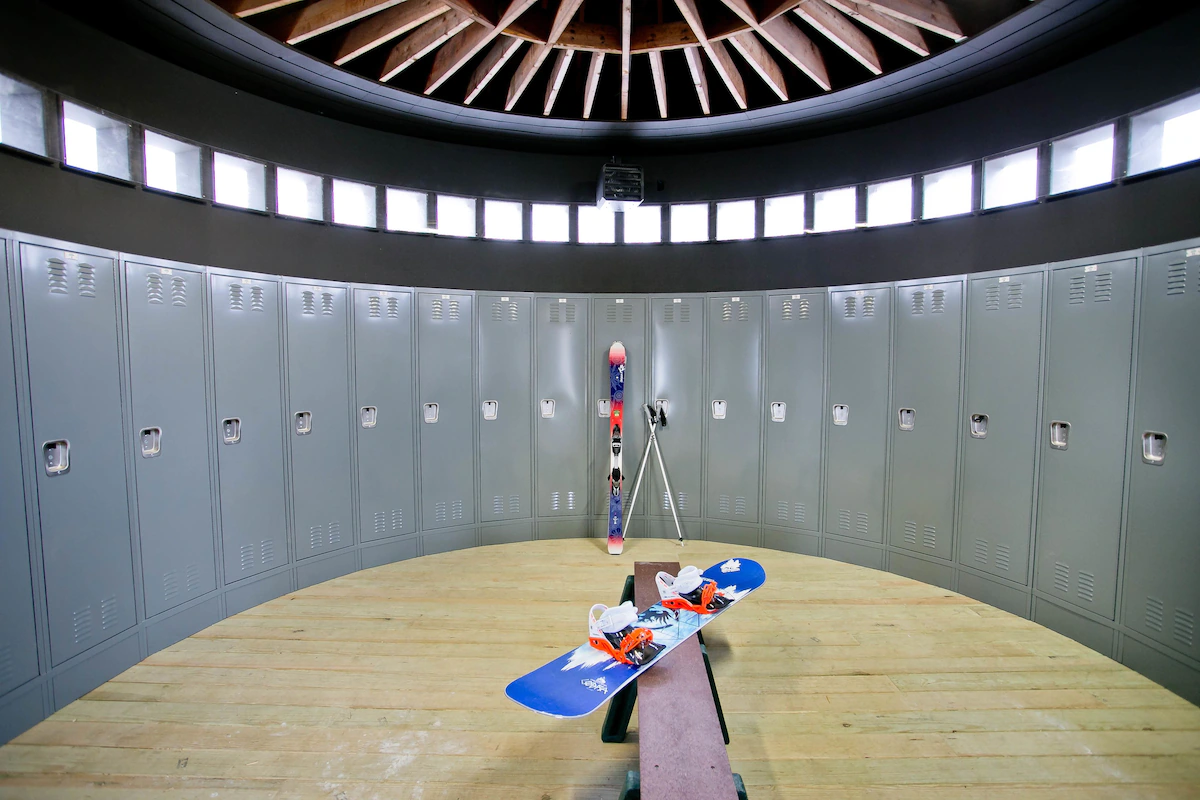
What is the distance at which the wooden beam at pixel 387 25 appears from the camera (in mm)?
2988

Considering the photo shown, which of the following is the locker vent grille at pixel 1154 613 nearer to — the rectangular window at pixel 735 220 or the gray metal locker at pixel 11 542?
the rectangular window at pixel 735 220

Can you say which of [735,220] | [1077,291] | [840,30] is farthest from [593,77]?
[1077,291]

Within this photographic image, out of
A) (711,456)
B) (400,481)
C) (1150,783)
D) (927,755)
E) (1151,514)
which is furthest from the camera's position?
(711,456)

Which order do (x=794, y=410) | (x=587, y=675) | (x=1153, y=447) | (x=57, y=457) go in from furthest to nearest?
1. (x=794, y=410)
2. (x=1153, y=447)
3. (x=57, y=457)
4. (x=587, y=675)

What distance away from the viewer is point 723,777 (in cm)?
148

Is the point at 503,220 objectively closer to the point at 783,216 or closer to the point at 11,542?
the point at 783,216

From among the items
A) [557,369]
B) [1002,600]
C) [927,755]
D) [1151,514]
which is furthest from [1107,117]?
[557,369]

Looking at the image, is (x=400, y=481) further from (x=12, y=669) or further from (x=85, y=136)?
(x=85, y=136)

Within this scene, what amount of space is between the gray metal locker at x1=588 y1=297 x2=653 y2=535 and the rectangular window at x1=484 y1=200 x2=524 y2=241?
100cm

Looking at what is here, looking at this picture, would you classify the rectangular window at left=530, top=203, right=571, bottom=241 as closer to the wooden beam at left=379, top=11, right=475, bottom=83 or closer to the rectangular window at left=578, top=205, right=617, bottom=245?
the rectangular window at left=578, top=205, right=617, bottom=245

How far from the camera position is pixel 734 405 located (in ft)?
15.9

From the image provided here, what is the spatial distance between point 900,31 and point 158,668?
5438 millimetres

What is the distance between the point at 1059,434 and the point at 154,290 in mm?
5426

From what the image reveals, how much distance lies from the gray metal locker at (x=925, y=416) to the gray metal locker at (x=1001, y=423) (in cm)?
10
